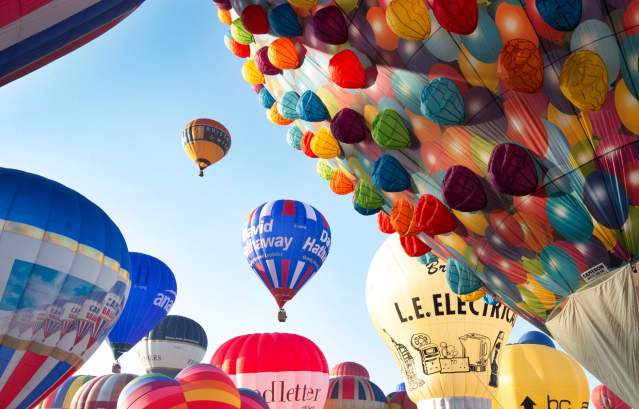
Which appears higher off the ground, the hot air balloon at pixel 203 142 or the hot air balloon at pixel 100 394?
the hot air balloon at pixel 203 142

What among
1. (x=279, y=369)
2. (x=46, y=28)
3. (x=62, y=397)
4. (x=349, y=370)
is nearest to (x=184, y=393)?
(x=279, y=369)

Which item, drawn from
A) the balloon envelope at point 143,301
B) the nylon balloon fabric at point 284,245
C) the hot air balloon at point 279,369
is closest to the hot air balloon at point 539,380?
the hot air balloon at point 279,369

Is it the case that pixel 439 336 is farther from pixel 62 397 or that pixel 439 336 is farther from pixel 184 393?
pixel 62 397

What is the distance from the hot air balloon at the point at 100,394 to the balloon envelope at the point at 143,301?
9.91 feet

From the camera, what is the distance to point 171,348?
29500 mm

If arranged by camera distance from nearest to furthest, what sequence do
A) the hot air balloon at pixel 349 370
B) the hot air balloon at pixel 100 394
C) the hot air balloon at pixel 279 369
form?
the hot air balloon at pixel 279 369
the hot air balloon at pixel 100 394
the hot air balloon at pixel 349 370

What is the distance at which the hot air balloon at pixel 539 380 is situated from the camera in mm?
18938

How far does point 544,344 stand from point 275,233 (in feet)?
28.1

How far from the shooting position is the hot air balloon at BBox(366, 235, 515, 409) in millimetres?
13875

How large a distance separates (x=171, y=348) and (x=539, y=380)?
15.6 metres

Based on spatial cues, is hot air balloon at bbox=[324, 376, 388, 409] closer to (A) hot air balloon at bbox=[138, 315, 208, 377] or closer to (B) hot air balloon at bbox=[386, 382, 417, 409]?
(B) hot air balloon at bbox=[386, 382, 417, 409]

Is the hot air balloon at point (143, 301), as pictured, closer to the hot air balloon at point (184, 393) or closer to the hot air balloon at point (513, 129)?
the hot air balloon at point (184, 393)

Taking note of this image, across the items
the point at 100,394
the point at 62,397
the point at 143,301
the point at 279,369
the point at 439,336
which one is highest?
the point at 143,301

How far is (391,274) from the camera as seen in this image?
15.1 meters
